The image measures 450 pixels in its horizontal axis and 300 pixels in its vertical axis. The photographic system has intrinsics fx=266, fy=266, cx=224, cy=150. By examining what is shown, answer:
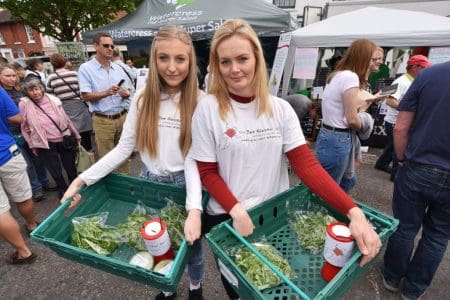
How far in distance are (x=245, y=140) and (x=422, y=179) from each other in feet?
4.59

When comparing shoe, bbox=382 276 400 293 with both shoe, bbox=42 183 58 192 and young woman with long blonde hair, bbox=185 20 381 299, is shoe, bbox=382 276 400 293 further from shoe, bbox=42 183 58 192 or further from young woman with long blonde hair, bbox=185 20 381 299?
shoe, bbox=42 183 58 192

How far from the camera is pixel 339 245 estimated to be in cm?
101

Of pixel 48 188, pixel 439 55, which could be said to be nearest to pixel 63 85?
pixel 48 188

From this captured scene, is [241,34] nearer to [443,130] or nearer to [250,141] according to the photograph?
[250,141]

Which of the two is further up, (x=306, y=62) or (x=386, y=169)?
(x=306, y=62)

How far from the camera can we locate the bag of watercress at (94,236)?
4.34 ft

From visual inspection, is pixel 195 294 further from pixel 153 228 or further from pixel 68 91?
pixel 68 91

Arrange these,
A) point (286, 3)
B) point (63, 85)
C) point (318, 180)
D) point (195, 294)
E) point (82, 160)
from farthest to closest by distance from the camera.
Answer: point (286, 3) < point (63, 85) < point (82, 160) < point (195, 294) < point (318, 180)

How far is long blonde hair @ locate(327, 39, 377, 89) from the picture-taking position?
2502mm

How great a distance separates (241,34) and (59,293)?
8.92ft

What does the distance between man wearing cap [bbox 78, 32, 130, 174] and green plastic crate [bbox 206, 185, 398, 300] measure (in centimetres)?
274

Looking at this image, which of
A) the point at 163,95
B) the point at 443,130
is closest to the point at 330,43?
the point at 443,130

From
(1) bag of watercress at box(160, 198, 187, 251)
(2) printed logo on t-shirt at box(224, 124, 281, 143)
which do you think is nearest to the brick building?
(1) bag of watercress at box(160, 198, 187, 251)

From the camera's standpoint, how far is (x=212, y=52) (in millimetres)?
1350
